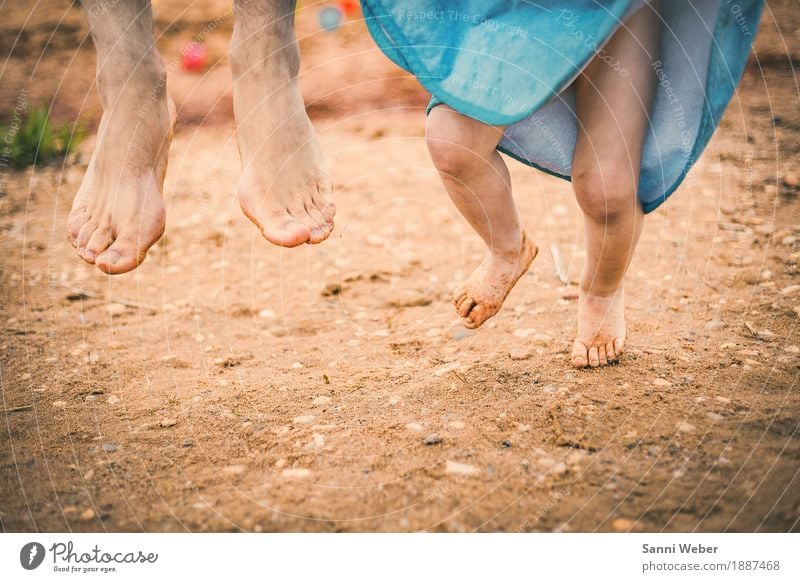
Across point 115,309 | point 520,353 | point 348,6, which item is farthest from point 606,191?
point 348,6

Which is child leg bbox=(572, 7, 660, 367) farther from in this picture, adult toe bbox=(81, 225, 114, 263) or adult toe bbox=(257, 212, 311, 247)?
adult toe bbox=(81, 225, 114, 263)

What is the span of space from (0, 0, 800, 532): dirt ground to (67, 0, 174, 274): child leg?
34 cm

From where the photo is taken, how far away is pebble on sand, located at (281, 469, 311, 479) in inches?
48.8

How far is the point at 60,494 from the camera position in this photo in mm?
1229

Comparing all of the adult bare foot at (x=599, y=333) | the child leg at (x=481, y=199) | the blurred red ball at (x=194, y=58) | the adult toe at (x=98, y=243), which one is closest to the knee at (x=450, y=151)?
the child leg at (x=481, y=199)

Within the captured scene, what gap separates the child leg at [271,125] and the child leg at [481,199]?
30 cm

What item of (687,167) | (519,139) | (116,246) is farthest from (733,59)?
(116,246)

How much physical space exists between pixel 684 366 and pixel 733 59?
60cm

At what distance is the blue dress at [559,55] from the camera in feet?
3.84

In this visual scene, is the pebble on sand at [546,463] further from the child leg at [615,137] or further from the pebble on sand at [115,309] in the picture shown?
the pebble on sand at [115,309]

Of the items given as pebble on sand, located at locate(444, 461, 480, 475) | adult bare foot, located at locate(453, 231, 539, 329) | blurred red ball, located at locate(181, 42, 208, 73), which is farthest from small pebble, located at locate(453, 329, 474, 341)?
blurred red ball, located at locate(181, 42, 208, 73)

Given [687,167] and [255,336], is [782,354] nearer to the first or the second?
[687,167]

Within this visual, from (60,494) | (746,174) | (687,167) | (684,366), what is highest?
(687,167)

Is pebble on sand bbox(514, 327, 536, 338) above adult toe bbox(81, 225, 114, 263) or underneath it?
underneath
